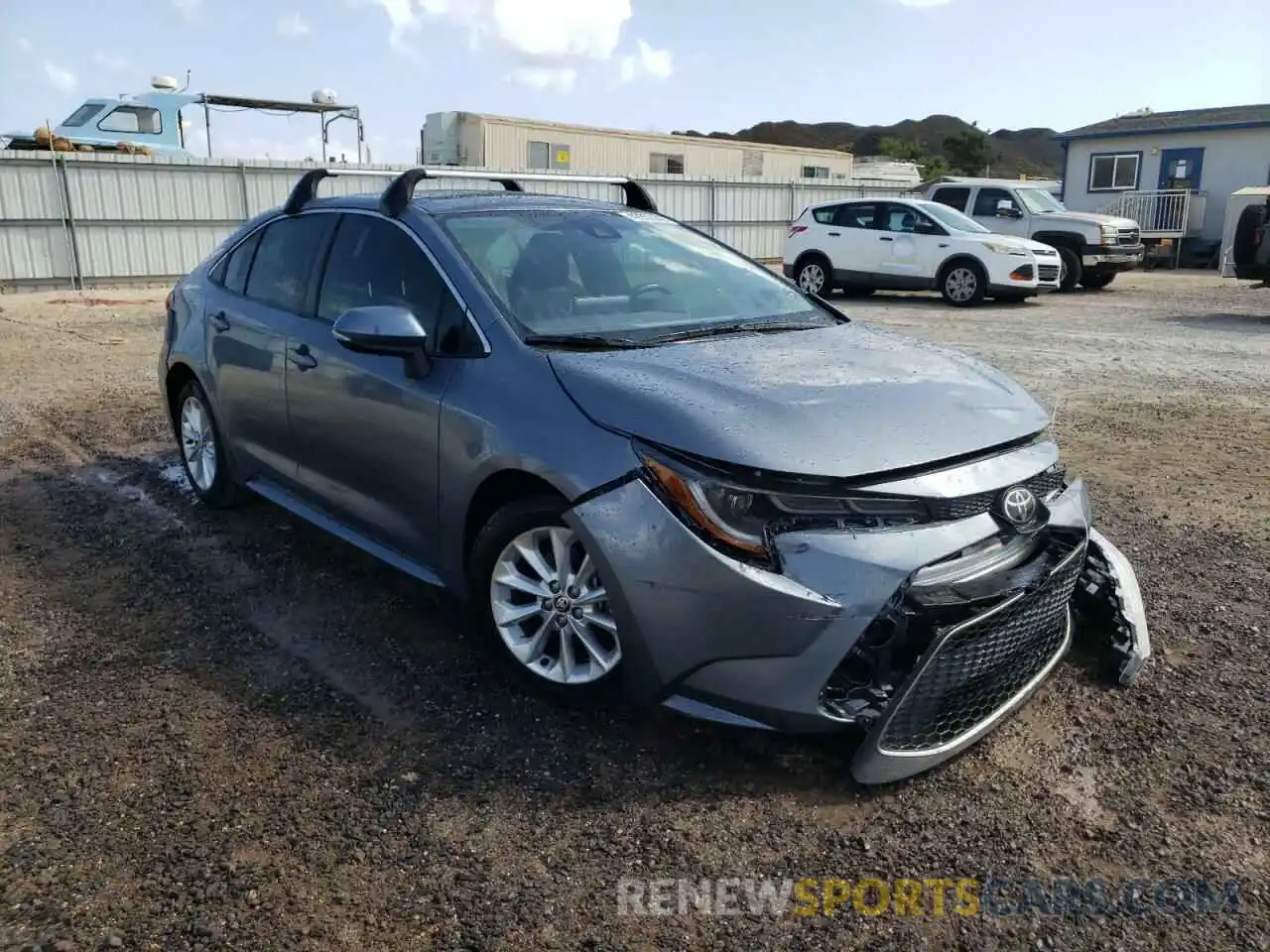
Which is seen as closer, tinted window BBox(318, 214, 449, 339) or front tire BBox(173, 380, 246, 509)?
Answer: tinted window BBox(318, 214, 449, 339)

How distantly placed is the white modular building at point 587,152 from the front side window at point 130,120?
6106 mm

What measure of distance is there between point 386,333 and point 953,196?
17.6m

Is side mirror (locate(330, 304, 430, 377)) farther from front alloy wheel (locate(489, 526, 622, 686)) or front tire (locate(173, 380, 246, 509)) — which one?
front tire (locate(173, 380, 246, 509))

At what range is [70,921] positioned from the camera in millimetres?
2410

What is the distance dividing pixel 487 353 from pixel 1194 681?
2633 millimetres

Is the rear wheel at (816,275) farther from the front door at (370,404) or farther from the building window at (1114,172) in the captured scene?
the building window at (1114,172)

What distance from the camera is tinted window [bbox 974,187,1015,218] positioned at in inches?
732

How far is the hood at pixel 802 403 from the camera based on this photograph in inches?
113

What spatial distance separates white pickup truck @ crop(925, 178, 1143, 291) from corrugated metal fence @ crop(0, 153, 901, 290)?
668 centimetres

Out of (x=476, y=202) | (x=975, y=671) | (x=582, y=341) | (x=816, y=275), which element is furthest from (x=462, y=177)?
(x=816, y=275)

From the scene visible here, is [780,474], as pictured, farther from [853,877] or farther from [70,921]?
[70,921]

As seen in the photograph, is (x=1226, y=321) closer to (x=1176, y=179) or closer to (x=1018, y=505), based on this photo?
(x=1018, y=505)

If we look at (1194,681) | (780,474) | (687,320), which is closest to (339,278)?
(687,320)

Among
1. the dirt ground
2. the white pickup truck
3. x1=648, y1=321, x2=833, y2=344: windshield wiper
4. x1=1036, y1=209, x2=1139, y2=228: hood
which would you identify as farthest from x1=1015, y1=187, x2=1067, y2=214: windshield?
x1=648, y1=321, x2=833, y2=344: windshield wiper
